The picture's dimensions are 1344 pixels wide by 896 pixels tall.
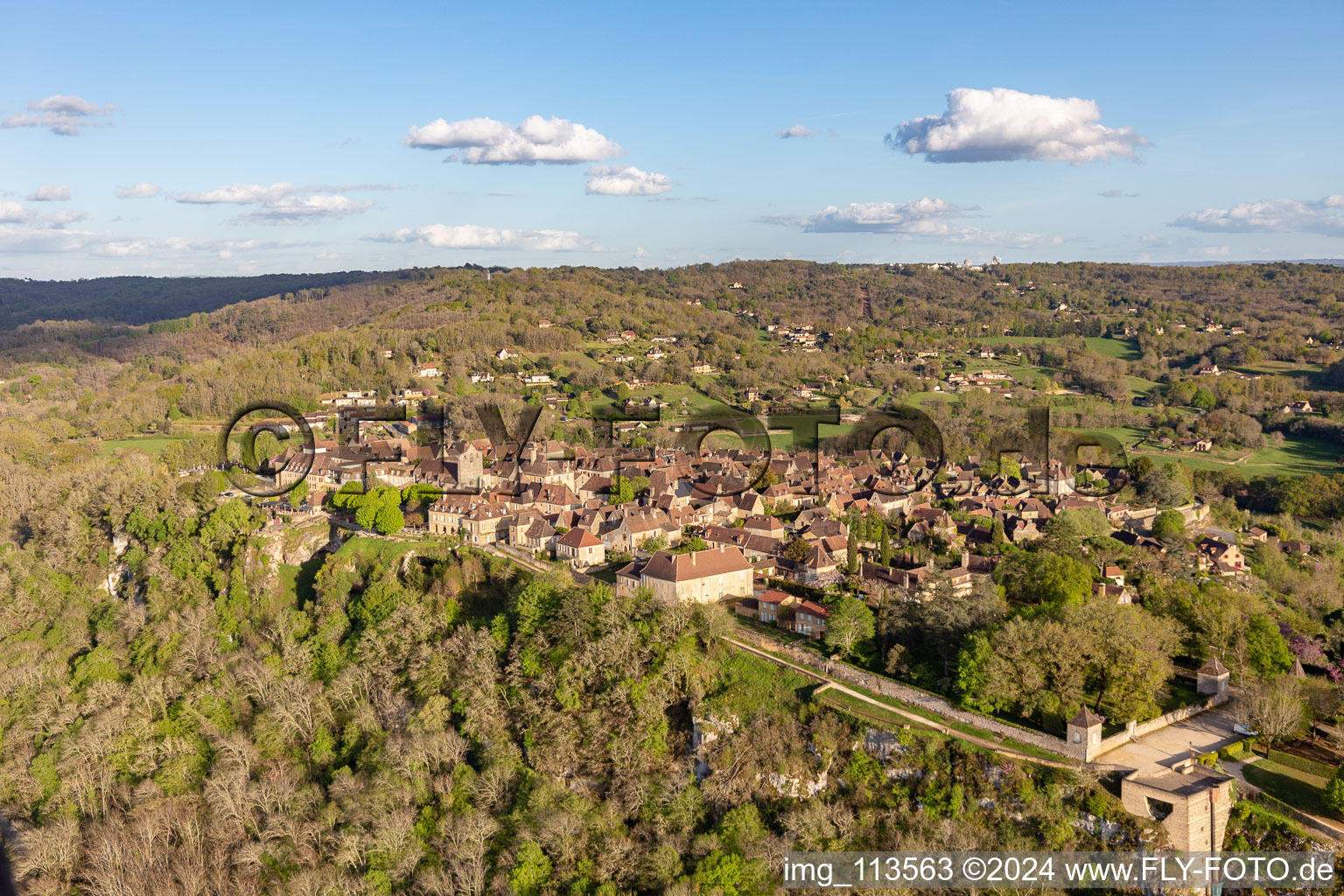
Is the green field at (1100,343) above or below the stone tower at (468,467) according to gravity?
above

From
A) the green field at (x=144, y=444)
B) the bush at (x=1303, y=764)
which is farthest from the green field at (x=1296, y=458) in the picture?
the green field at (x=144, y=444)

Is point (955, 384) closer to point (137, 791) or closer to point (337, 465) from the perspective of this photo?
point (337, 465)

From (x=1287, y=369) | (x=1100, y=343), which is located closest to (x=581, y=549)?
(x=1287, y=369)

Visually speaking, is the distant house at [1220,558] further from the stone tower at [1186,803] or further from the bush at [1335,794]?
the stone tower at [1186,803]

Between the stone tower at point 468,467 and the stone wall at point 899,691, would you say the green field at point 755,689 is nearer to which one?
the stone wall at point 899,691

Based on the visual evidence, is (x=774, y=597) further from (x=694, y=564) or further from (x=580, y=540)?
(x=580, y=540)

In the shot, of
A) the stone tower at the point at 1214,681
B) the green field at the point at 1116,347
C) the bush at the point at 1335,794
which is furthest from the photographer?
the green field at the point at 1116,347

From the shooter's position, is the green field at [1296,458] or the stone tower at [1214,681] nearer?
the stone tower at [1214,681]

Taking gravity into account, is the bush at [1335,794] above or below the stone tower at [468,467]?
below

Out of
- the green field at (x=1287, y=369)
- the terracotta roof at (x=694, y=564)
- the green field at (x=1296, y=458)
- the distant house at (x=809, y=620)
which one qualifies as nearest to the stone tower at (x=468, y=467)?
the terracotta roof at (x=694, y=564)

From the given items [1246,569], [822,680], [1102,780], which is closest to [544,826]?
[822,680]

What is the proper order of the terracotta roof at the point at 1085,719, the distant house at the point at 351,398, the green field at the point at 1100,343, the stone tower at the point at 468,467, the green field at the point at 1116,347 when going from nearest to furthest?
the terracotta roof at the point at 1085,719 → the stone tower at the point at 468,467 → the distant house at the point at 351,398 → the green field at the point at 1116,347 → the green field at the point at 1100,343

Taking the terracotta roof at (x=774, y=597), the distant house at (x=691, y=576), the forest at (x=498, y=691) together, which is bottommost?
the forest at (x=498, y=691)
